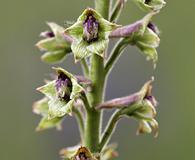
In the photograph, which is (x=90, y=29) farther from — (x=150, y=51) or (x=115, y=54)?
(x=150, y=51)

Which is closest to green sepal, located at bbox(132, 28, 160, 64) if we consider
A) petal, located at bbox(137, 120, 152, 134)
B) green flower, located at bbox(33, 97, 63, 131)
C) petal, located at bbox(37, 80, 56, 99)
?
petal, located at bbox(137, 120, 152, 134)

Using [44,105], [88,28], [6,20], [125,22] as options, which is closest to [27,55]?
[6,20]

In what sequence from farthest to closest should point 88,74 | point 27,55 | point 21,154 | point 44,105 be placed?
1. point 27,55
2. point 21,154
3. point 44,105
4. point 88,74

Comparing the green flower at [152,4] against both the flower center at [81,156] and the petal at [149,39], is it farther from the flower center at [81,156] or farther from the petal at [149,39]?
the flower center at [81,156]

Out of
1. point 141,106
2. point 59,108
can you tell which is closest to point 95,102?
point 141,106

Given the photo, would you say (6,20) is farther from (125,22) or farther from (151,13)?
(151,13)
